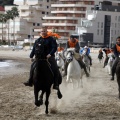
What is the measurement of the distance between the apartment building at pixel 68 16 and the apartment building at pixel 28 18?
7.77m

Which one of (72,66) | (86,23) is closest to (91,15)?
(86,23)

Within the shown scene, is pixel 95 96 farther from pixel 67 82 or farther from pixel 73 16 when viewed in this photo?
pixel 73 16

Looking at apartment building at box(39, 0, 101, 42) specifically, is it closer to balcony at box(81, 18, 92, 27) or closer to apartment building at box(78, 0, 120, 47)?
balcony at box(81, 18, 92, 27)

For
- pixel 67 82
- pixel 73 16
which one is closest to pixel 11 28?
pixel 73 16

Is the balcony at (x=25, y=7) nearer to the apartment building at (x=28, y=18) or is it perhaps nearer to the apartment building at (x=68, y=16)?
the apartment building at (x=28, y=18)

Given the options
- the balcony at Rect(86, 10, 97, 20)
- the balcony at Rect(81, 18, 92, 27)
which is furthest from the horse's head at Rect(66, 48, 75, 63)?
the balcony at Rect(86, 10, 97, 20)

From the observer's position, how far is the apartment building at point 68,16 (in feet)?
361

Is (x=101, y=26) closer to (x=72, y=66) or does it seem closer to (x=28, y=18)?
(x=28, y=18)

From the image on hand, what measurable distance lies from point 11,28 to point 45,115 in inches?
4438

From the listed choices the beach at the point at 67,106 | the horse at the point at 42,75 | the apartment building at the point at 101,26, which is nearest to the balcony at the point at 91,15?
the apartment building at the point at 101,26

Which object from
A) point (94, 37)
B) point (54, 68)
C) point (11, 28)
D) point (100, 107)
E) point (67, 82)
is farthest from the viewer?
point (11, 28)

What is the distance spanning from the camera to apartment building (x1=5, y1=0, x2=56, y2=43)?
393ft

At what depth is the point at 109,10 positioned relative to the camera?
10706cm

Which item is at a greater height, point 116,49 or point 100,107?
point 116,49
